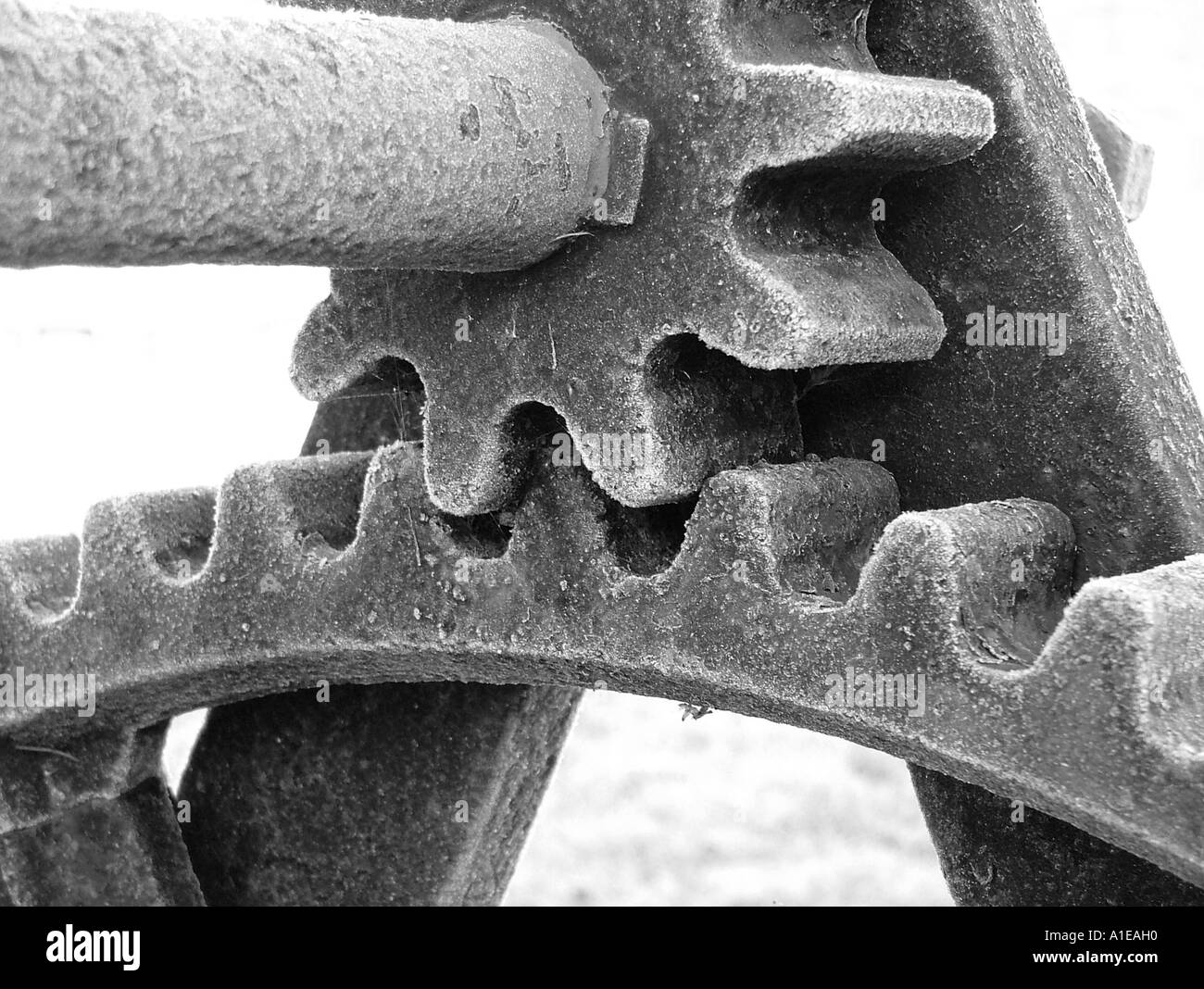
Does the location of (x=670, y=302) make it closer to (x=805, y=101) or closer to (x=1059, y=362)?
(x=805, y=101)

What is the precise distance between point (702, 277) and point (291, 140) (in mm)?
315

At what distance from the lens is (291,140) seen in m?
0.97

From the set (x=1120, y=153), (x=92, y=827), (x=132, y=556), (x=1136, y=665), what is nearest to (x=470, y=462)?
(x=132, y=556)

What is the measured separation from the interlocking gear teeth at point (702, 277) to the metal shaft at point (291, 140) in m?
0.05

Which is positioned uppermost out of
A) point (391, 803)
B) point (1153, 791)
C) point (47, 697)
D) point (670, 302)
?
point (670, 302)

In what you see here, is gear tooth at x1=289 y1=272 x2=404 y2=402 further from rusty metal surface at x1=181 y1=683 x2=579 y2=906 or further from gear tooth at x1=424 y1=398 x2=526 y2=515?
rusty metal surface at x1=181 y1=683 x2=579 y2=906

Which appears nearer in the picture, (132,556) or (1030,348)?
(1030,348)

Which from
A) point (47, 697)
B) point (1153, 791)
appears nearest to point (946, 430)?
point (1153, 791)

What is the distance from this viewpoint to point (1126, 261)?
1255 millimetres

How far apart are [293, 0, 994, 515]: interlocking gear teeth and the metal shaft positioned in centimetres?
5

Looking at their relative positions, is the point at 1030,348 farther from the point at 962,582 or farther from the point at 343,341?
the point at 343,341

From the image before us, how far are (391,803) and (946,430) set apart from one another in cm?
76

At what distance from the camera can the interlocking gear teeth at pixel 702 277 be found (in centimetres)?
109

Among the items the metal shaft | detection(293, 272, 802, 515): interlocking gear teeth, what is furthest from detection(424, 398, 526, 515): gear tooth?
the metal shaft
